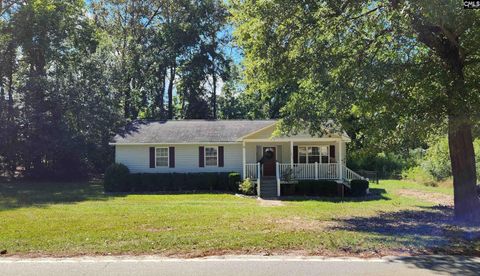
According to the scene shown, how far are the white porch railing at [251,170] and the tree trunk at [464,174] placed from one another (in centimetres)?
1356

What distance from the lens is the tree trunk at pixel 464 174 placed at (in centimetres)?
1248

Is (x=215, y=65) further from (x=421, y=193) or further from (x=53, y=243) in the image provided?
(x=53, y=243)

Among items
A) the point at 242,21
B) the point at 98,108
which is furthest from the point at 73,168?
the point at 242,21

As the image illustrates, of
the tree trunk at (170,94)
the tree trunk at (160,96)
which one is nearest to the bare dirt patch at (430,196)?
the tree trunk at (170,94)

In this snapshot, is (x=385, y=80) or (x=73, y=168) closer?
(x=385, y=80)

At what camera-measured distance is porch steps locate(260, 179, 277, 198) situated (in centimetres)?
2355

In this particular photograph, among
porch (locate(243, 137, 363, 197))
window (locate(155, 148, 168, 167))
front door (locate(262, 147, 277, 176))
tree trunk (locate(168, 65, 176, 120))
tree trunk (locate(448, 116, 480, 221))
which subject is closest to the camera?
tree trunk (locate(448, 116, 480, 221))

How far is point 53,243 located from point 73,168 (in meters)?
24.7

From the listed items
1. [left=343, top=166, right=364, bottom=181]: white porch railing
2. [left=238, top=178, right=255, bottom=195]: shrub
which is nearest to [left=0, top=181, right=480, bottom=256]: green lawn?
[left=238, top=178, right=255, bottom=195]: shrub

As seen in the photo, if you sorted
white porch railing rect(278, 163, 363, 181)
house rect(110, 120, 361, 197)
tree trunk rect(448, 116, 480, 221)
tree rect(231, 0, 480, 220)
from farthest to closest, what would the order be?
house rect(110, 120, 361, 197)
white porch railing rect(278, 163, 363, 181)
tree trunk rect(448, 116, 480, 221)
tree rect(231, 0, 480, 220)

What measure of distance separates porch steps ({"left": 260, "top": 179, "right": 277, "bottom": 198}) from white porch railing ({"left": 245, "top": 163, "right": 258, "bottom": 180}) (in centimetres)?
87

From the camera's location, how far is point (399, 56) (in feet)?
42.4

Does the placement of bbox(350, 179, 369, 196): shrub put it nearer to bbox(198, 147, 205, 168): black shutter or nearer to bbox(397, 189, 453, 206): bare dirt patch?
bbox(397, 189, 453, 206): bare dirt patch

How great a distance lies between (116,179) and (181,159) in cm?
394
